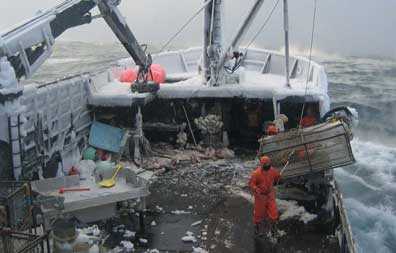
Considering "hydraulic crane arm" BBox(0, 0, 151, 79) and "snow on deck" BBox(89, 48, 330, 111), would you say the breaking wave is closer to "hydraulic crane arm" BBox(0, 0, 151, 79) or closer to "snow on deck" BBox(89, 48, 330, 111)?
"snow on deck" BBox(89, 48, 330, 111)

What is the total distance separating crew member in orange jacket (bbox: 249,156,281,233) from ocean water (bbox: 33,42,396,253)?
6.15 meters

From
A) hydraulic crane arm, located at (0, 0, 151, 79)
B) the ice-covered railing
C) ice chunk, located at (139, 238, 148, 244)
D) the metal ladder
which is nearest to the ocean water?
the ice-covered railing

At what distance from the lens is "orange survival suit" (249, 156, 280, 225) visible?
7.80 metres

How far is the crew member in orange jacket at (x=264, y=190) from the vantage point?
7.81 meters

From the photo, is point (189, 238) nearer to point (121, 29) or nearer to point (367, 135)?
point (121, 29)

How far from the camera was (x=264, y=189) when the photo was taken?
781 cm

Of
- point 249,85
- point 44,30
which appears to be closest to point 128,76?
point 249,85

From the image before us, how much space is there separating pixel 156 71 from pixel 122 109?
243 centimetres

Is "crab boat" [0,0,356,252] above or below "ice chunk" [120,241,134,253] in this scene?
above

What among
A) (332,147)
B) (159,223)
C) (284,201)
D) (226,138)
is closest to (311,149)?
(332,147)

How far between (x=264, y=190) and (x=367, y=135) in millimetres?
16807

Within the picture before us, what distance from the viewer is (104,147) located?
12000 millimetres

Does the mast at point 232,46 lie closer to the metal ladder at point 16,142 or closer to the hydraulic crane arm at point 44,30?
the hydraulic crane arm at point 44,30

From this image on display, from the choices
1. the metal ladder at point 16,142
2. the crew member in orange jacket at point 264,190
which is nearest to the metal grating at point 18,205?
the metal ladder at point 16,142
